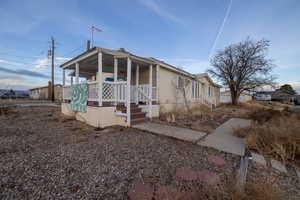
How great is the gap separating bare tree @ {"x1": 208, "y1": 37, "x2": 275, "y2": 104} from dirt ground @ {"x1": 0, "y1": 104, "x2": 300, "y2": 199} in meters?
18.0

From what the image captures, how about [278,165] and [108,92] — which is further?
[108,92]

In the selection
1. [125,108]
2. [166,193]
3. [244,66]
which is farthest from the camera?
[244,66]

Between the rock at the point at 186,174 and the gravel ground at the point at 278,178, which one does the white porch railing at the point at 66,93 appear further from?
the gravel ground at the point at 278,178

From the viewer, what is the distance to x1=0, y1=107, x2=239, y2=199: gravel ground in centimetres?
158

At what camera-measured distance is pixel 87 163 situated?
226cm

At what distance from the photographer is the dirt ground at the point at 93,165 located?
1.58 m

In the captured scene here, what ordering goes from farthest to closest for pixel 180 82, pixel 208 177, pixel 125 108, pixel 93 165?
pixel 180 82 → pixel 125 108 → pixel 93 165 → pixel 208 177

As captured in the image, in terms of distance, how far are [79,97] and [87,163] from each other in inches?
185

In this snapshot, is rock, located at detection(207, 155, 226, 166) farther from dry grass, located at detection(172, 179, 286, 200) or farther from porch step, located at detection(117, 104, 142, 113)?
porch step, located at detection(117, 104, 142, 113)

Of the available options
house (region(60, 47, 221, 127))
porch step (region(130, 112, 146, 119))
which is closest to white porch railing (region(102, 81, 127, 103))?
house (region(60, 47, 221, 127))

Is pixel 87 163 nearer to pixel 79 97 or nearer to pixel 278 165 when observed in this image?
pixel 278 165

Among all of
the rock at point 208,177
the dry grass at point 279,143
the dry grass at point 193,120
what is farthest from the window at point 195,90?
the rock at point 208,177

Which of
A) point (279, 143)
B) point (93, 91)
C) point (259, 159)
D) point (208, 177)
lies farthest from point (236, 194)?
point (93, 91)

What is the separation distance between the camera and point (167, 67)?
753 centimetres
